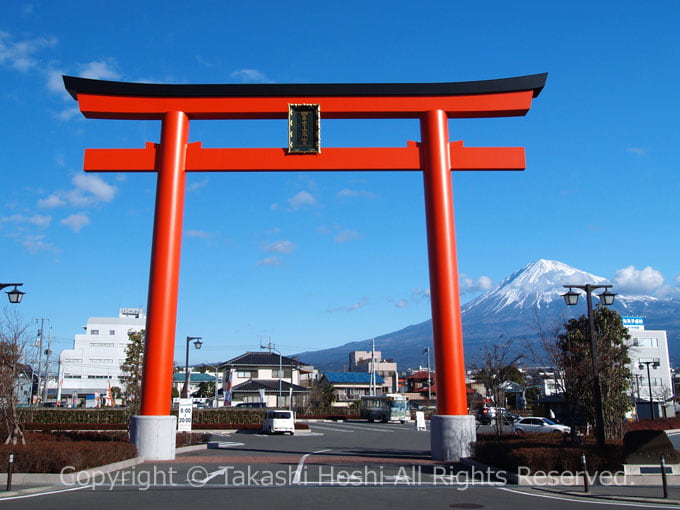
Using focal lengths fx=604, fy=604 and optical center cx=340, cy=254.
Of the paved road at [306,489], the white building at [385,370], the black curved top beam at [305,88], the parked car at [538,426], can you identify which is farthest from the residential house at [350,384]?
the paved road at [306,489]

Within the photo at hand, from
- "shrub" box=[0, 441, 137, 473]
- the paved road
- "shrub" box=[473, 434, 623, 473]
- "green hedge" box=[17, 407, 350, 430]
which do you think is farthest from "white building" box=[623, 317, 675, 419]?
"shrub" box=[0, 441, 137, 473]

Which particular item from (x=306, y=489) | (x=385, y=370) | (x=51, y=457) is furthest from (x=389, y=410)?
(x=385, y=370)

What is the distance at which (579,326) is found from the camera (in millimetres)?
26016

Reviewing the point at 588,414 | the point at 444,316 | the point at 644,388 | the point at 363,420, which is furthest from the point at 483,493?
the point at 644,388

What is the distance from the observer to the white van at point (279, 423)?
33.0 metres

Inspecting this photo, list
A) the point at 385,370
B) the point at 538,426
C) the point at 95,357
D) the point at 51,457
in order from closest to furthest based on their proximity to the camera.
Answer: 1. the point at 51,457
2. the point at 538,426
3. the point at 95,357
4. the point at 385,370

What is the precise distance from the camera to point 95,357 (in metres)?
77.9

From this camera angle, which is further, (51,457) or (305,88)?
(305,88)

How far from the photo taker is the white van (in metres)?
33.0

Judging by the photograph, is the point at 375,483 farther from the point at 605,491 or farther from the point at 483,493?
the point at 605,491

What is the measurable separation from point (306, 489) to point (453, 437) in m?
6.04

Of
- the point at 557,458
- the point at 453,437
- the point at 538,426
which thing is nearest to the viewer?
the point at 557,458

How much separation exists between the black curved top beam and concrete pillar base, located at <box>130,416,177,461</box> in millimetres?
9859

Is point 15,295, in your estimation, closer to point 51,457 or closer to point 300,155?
point 51,457
